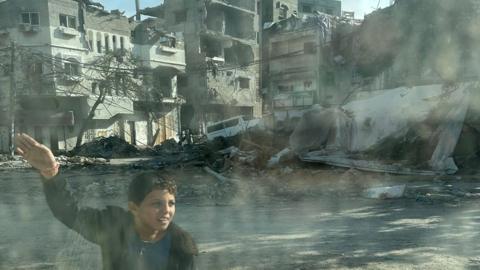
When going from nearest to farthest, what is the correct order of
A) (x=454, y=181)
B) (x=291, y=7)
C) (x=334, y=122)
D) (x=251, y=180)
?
(x=454, y=181) < (x=251, y=180) < (x=334, y=122) < (x=291, y=7)

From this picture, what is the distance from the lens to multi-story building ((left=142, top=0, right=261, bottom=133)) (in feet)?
130

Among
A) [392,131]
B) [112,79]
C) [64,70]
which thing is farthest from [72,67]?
[392,131]

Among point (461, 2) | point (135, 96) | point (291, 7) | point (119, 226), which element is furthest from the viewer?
point (291, 7)

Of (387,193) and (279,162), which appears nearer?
(387,193)

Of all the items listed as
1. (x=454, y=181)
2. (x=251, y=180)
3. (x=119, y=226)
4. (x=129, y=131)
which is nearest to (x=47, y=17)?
(x=129, y=131)

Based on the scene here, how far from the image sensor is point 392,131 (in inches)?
499

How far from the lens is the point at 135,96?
32.7 metres

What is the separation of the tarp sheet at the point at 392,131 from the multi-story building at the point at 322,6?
41.8m

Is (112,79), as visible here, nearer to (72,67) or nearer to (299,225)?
(72,67)

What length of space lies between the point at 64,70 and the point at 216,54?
16996mm

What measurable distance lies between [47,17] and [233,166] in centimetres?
2340

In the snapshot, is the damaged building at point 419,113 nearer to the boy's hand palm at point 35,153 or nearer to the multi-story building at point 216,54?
the boy's hand palm at point 35,153

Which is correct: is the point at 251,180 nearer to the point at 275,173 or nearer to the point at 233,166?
the point at 275,173

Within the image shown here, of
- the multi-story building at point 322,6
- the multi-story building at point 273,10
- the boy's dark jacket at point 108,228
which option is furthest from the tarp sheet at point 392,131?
the multi-story building at point 322,6
